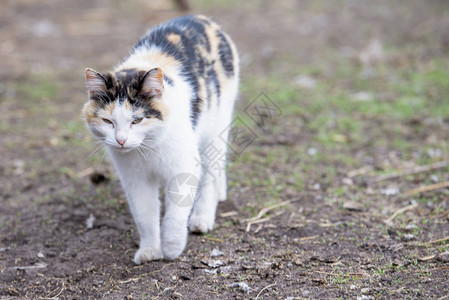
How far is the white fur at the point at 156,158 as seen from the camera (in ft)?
10.1

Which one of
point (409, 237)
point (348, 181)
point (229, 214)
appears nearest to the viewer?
point (409, 237)

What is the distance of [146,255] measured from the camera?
3484 mm

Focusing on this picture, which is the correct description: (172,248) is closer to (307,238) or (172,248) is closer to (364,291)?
(307,238)

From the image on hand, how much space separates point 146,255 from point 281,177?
176 centimetres

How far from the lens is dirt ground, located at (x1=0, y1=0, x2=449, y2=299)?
3.26 m

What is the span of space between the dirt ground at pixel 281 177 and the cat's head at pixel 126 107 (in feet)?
3.16

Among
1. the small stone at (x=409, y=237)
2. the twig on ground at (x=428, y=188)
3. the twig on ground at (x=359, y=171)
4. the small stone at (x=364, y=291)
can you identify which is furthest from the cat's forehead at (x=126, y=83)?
the twig on ground at (x=428, y=188)

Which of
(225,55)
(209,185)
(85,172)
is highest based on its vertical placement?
(225,55)

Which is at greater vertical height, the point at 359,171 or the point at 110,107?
the point at 110,107

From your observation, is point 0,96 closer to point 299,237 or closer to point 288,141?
point 288,141

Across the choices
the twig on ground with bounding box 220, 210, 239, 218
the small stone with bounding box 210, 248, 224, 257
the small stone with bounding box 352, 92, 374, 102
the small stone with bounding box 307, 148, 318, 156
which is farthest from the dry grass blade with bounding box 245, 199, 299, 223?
the small stone with bounding box 352, 92, 374, 102

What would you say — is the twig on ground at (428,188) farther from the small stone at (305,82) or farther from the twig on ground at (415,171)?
the small stone at (305,82)

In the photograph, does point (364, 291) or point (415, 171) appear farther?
point (415, 171)

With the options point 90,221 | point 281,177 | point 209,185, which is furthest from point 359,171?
point 90,221
